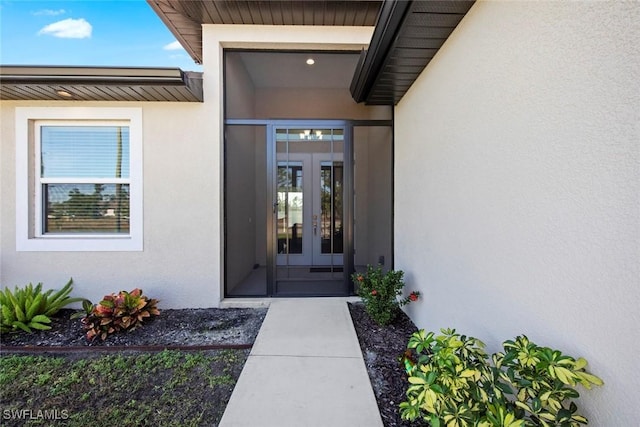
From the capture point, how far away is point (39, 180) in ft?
12.9

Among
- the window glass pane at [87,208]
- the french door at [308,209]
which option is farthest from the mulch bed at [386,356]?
the window glass pane at [87,208]

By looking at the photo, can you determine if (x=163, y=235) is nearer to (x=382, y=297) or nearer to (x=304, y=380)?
(x=304, y=380)

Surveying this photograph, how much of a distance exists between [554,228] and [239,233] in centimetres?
463

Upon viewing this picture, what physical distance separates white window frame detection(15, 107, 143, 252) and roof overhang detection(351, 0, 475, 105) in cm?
328

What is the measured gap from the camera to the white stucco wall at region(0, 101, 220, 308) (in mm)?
3881

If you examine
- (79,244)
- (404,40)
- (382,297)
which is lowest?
(382,297)

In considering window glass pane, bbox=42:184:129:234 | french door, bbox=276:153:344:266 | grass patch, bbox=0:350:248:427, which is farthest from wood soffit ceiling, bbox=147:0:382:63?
grass patch, bbox=0:350:248:427

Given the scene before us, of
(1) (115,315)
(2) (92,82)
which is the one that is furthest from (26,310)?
(2) (92,82)

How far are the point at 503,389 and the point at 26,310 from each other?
16.1 ft

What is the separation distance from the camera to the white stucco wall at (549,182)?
1079mm

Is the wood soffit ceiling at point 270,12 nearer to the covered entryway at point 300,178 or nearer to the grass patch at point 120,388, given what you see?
the covered entryway at point 300,178

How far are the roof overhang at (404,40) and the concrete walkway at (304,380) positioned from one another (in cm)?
292

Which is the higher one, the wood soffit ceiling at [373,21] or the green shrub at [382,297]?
the wood soffit ceiling at [373,21]

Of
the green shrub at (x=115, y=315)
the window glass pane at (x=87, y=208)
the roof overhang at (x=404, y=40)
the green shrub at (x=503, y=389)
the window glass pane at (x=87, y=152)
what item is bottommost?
the green shrub at (x=115, y=315)
